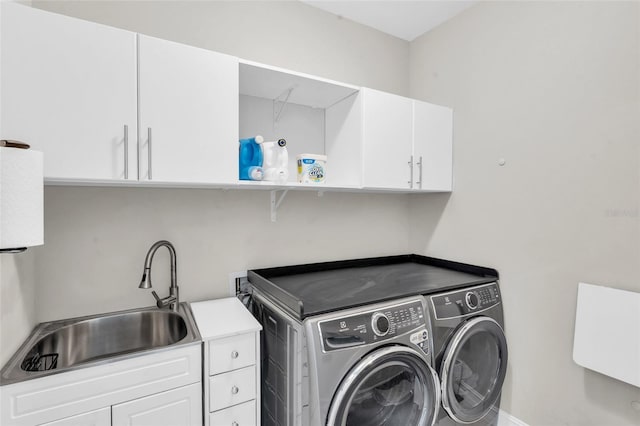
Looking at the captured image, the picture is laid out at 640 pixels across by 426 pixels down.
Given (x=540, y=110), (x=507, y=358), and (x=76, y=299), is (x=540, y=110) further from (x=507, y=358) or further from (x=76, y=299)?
(x=76, y=299)

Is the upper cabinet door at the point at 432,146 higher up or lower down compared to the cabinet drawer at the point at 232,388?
higher up

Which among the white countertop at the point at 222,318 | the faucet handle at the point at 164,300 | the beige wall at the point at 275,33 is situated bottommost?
the white countertop at the point at 222,318

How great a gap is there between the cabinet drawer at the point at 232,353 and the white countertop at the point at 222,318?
1.2 inches

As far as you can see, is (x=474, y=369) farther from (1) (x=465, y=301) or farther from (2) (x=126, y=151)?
(2) (x=126, y=151)

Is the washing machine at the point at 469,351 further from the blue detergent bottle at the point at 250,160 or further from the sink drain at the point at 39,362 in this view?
the sink drain at the point at 39,362

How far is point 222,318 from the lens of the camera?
150cm

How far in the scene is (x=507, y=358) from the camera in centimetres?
187

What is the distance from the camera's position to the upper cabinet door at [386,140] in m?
1.86

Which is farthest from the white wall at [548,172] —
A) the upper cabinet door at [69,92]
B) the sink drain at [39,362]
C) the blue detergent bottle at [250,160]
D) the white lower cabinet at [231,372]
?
the sink drain at [39,362]

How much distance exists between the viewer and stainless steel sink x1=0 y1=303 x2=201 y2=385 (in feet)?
4.17

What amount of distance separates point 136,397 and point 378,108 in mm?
1855

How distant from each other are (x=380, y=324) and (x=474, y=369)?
2.76ft

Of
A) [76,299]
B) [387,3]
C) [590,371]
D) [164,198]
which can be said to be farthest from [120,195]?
[590,371]

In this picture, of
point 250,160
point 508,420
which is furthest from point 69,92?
point 508,420
